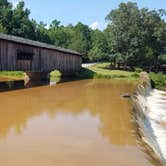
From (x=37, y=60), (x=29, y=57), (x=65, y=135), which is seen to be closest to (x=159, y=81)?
(x=37, y=60)

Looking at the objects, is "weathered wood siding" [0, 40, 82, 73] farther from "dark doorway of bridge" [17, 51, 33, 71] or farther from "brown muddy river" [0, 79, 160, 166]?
"brown muddy river" [0, 79, 160, 166]

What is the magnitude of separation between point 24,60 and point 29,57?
3.22ft

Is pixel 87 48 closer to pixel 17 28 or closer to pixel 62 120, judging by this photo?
pixel 17 28

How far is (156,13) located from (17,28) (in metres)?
22.7

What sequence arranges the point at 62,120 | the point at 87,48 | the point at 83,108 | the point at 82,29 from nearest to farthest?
the point at 62,120
the point at 83,108
the point at 87,48
the point at 82,29

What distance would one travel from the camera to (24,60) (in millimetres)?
26312

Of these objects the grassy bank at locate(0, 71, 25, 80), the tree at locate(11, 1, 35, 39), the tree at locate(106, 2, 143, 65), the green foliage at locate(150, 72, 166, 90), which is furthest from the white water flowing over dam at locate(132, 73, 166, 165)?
the tree at locate(11, 1, 35, 39)

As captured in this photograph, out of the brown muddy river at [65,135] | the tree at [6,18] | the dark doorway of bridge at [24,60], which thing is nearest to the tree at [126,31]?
the tree at [6,18]

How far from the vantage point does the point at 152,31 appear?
160ft

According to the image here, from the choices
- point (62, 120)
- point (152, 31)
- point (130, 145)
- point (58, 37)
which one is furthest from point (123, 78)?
point (58, 37)

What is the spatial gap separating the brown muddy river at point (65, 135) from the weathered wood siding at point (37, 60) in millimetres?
7944

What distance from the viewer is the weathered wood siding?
77.0ft

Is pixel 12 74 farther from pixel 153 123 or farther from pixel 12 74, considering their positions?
pixel 153 123

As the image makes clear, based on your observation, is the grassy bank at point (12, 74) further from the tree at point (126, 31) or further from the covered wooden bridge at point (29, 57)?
the tree at point (126, 31)
